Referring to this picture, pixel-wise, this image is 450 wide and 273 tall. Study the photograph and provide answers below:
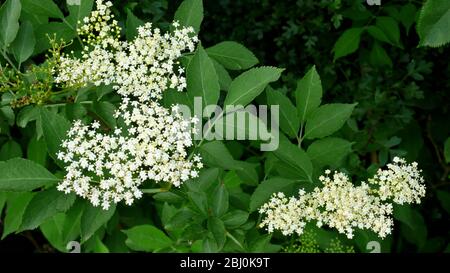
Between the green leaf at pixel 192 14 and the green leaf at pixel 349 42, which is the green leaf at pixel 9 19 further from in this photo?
the green leaf at pixel 349 42

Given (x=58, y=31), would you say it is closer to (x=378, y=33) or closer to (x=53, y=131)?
(x=53, y=131)

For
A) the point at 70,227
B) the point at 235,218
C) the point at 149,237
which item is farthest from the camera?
the point at 149,237

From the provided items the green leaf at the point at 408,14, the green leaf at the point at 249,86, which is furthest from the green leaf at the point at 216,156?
the green leaf at the point at 408,14

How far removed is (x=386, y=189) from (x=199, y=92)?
51cm

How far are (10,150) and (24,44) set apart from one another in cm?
46

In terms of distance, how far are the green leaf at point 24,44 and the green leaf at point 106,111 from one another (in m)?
0.26

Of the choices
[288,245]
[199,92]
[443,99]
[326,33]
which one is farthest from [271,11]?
[199,92]

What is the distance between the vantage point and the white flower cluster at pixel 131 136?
4.26ft

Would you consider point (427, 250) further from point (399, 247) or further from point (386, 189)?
Answer: point (386, 189)

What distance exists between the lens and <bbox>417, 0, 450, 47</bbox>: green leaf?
1304mm

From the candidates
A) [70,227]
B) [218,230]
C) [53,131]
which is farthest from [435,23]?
[70,227]

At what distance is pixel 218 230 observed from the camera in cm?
136

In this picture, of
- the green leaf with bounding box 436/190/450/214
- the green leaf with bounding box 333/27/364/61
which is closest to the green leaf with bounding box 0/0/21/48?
the green leaf with bounding box 333/27/364/61

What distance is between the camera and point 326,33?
240cm
